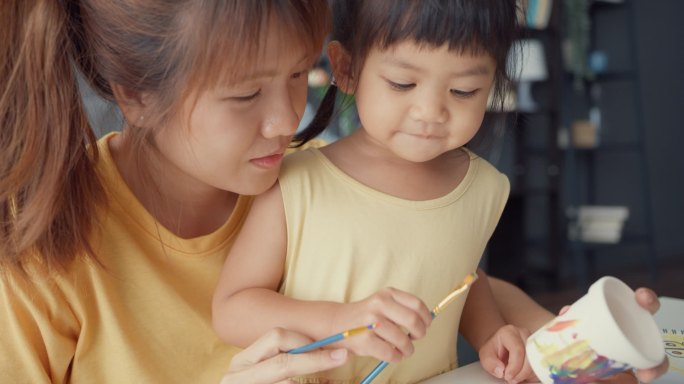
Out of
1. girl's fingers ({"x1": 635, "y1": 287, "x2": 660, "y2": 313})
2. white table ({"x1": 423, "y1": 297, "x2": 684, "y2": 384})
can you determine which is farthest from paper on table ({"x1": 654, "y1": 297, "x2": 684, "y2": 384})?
girl's fingers ({"x1": 635, "y1": 287, "x2": 660, "y2": 313})

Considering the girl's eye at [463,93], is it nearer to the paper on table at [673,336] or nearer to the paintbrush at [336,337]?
the paintbrush at [336,337]

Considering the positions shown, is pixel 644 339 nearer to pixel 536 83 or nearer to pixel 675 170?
pixel 536 83

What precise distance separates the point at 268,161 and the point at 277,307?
0.20 metres

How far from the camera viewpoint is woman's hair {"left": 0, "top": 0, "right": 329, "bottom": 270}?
38.7 inches

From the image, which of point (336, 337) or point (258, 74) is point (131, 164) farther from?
point (336, 337)

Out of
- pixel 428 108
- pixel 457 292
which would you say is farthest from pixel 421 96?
pixel 457 292

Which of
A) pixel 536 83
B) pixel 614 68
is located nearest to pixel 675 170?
pixel 614 68

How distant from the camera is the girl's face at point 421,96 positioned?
39.0 inches

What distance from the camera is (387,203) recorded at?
3.52 feet

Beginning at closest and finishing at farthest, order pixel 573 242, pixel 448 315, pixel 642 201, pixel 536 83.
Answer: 1. pixel 448 315
2. pixel 536 83
3. pixel 573 242
4. pixel 642 201

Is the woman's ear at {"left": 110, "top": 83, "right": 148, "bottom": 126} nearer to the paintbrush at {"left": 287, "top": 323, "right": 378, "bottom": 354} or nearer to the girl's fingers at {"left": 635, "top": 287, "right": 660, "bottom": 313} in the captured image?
the paintbrush at {"left": 287, "top": 323, "right": 378, "bottom": 354}

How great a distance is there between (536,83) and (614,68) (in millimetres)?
1055

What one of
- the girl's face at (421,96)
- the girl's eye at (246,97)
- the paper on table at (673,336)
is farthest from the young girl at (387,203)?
the paper on table at (673,336)

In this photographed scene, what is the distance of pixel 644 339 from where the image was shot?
841 mm
